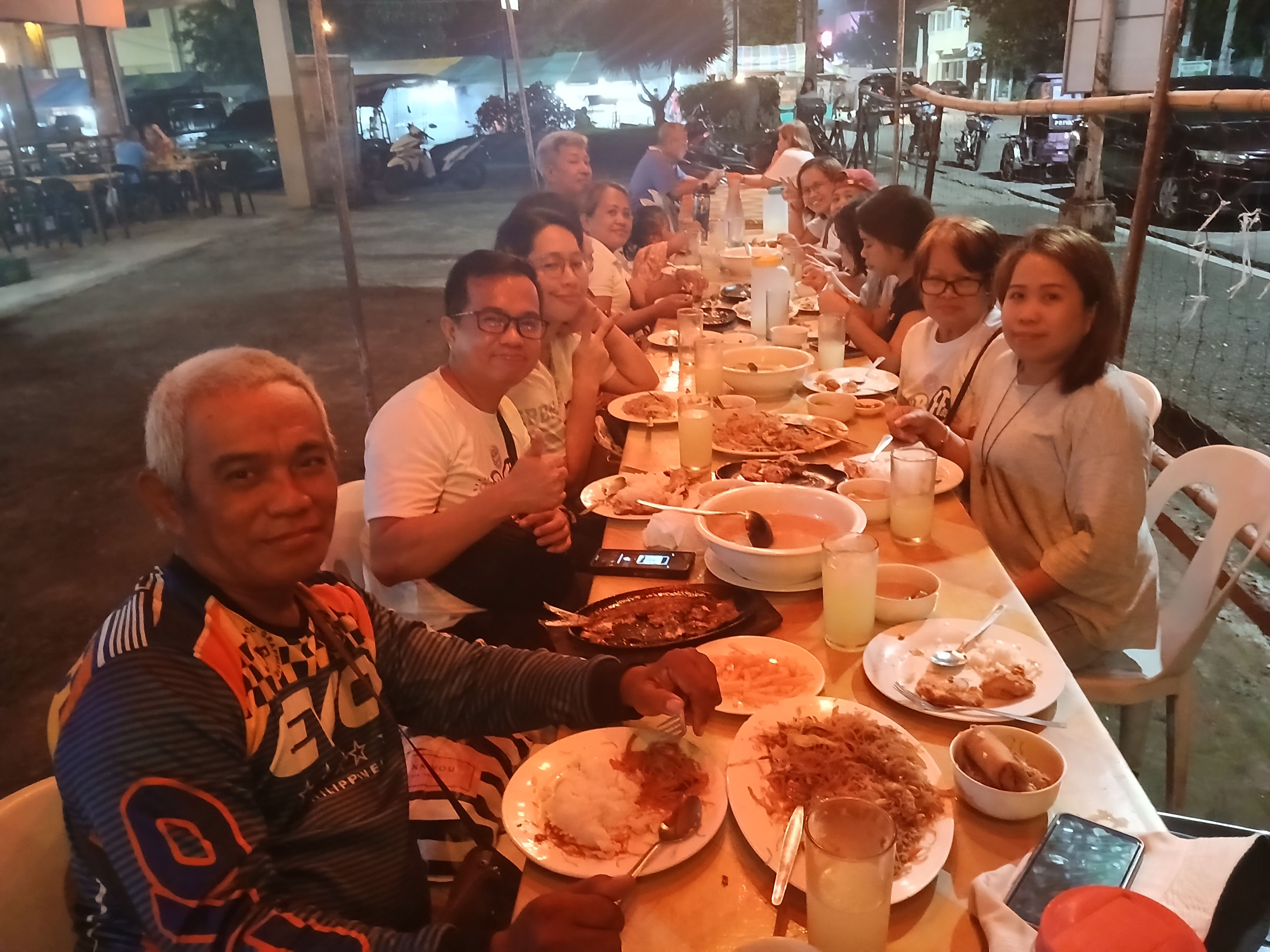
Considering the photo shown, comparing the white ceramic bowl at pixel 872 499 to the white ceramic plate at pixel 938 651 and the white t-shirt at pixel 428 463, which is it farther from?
the white t-shirt at pixel 428 463

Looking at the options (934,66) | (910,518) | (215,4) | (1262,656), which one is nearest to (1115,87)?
(1262,656)

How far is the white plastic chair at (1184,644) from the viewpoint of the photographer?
6.82ft

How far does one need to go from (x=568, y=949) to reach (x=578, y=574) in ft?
5.19

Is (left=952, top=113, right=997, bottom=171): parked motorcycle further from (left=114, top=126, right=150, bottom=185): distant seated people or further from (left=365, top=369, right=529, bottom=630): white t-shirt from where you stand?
(left=365, top=369, right=529, bottom=630): white t-shirt

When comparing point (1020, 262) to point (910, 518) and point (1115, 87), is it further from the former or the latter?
point (1115, 87)

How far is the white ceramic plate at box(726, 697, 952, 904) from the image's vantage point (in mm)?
1039

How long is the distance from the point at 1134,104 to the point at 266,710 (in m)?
3.77

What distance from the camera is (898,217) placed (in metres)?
3.49

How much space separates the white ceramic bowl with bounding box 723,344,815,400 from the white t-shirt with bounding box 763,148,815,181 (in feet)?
14.6

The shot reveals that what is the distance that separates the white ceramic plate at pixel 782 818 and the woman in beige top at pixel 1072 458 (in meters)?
1.08

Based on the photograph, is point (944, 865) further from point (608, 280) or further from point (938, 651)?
point (608, 280)

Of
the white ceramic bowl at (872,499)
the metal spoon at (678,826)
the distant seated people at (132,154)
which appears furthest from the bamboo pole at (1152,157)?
the distant seated people at (132,154)

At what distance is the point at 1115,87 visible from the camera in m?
4.88

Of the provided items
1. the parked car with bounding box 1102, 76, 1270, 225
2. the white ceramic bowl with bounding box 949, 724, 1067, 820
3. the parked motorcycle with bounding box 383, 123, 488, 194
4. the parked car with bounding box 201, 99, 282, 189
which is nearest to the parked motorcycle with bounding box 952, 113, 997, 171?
the parked motorcycle with bounding box 383, 123, 488, 194
